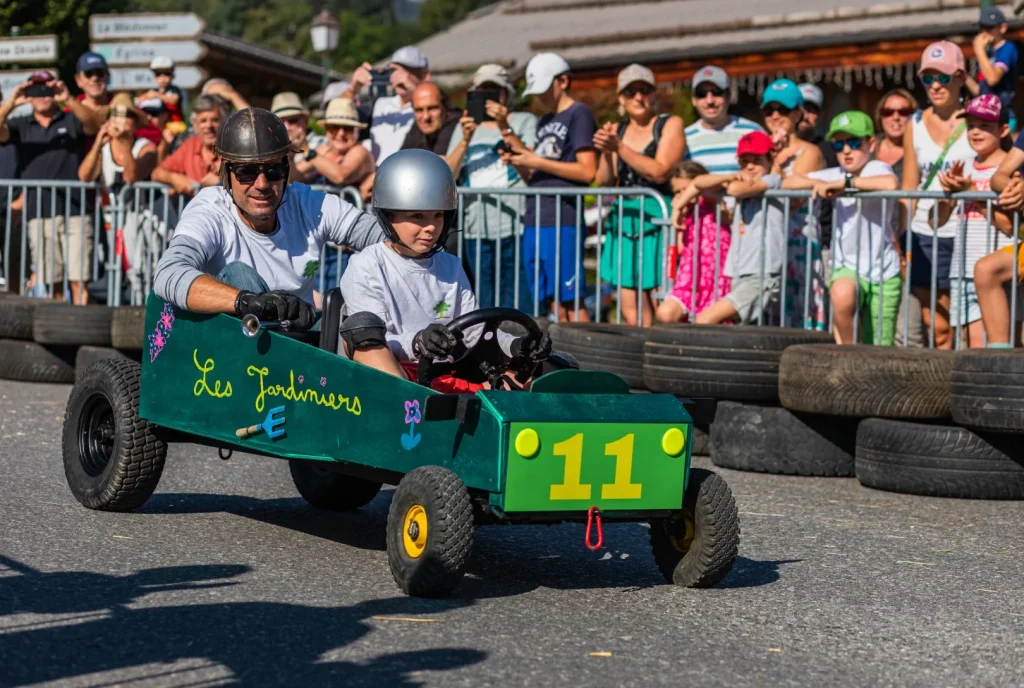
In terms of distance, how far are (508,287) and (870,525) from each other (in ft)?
13.7

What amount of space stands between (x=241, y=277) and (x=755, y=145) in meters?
4.09

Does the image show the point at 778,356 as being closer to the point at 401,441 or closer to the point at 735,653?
the point at 401,441

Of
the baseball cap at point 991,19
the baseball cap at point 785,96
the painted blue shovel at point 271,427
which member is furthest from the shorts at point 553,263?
the painted blue shovel at point 271,427

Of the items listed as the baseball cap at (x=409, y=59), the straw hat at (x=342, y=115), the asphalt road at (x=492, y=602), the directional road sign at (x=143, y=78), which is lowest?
the asphalt road at (x=492, y=602)

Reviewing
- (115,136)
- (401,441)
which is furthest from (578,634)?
(115,136)

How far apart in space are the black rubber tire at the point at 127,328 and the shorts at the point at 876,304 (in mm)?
4429

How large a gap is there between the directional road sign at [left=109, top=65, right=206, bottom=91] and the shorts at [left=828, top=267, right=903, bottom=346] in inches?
355

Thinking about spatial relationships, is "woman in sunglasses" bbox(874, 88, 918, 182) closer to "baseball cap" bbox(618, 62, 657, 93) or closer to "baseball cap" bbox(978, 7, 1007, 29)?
"baseball cap" bbox(978, 7, 1007, 29)

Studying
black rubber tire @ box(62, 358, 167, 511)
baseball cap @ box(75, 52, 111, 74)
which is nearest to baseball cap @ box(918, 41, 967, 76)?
black rubber tire @ box(62, 358, 167, 511)

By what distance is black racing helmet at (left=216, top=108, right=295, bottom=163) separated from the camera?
6996 millimetres

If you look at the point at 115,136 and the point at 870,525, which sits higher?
the point at 115,136

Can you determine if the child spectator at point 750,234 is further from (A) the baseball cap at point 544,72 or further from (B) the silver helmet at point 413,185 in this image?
(B) the silver helmet at point 413,185

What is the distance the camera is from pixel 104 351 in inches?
452

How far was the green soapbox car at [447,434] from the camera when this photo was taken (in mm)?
5551
